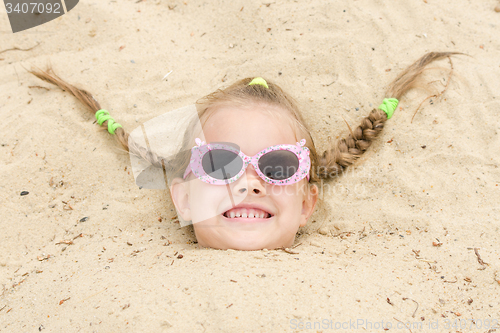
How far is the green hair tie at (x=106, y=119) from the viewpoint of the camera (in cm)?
338

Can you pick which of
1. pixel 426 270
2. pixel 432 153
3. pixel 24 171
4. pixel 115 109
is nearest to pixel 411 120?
pixel 432 153

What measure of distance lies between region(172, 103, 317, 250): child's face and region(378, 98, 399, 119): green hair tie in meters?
1.10

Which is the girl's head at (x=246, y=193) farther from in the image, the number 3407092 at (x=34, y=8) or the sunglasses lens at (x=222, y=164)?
the number 3407092 at (x=34, y=8)

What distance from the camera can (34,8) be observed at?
165 inches

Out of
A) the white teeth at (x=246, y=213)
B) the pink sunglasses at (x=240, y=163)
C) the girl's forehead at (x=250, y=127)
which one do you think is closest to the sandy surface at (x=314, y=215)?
the white teeth at (x=246, y=213)

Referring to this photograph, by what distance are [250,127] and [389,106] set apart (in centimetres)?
148

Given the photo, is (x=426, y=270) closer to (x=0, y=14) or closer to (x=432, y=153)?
(x=432, y=153)

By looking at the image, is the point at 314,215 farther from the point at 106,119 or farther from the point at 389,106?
the point at 106,119

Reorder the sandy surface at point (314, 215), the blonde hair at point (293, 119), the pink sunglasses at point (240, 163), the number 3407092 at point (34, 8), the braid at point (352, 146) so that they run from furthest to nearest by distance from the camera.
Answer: the number 3407092 at point (34, 8), the braid at point (352, 146), the blonde hair at point (293, 119), the pink sunglasses at point (240, 163), the sandy surface at point (314, 215)

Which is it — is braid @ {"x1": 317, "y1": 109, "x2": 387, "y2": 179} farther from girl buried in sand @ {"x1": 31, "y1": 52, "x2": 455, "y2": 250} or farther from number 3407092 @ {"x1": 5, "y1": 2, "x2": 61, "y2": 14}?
number 3407092 @ {"x1": 5, "y1": 2, "x2": 61, "y2": 14}

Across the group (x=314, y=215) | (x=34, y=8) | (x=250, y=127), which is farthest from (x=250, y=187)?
(x=34, y=8)

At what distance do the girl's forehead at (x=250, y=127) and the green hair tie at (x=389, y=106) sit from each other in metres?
1.04

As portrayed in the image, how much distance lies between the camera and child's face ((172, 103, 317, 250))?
2588mm

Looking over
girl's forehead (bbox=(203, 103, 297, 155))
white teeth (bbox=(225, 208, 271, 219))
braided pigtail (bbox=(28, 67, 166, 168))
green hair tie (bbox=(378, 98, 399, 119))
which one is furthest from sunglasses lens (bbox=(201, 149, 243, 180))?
green hair tie (bbox=(378, 98, 399, 119))
